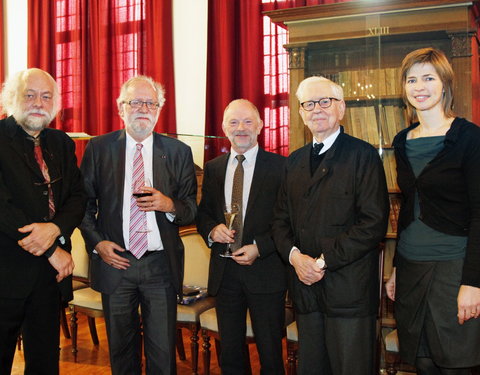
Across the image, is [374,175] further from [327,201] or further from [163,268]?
[163,268]

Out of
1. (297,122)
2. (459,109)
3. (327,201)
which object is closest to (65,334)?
(297,122)

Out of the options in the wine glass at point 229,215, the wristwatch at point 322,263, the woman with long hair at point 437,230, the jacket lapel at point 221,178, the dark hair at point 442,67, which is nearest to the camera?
the woman with long hair at point 437,230

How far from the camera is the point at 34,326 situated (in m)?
2.22

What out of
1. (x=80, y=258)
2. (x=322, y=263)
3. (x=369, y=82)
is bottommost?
(x=80, y=258)

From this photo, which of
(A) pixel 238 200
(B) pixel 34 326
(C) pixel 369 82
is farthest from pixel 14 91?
(C) pixel 369 82

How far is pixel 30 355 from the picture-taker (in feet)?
7.35

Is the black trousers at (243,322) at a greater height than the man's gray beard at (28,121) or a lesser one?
lesser

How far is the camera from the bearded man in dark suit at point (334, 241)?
2.04 m

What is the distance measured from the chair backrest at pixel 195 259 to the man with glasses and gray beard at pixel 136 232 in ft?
3.39

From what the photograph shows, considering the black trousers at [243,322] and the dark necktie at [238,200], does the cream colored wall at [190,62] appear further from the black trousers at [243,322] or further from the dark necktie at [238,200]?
the black trousers at [243,322]

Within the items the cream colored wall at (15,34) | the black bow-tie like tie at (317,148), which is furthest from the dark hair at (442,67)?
the cream colored wall at (15,34)

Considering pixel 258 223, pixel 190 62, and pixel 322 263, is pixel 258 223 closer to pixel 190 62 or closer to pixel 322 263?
pixel 322 263

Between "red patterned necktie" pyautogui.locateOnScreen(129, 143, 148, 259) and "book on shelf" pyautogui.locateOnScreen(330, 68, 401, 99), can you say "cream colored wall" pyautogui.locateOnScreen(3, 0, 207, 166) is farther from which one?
"red patterned necktie" pyautogui.locateOnScreen(129, 143, 148, 259)

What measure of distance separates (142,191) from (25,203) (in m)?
0.50
